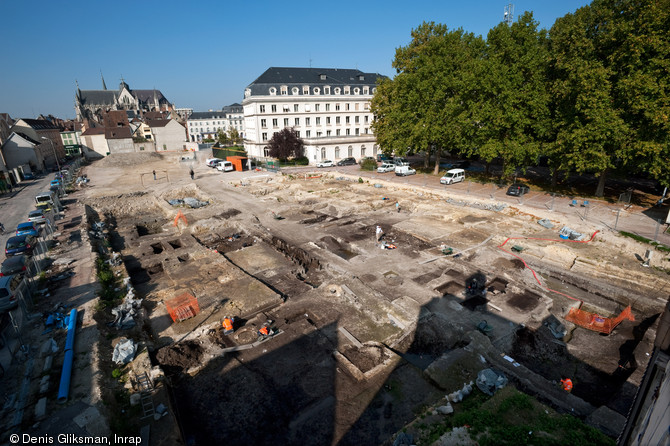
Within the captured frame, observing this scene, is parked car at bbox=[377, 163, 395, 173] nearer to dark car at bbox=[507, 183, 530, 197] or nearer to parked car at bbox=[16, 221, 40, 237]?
dark car at bbox=[507, 183, 530, 197]

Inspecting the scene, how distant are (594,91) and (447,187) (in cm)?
1509

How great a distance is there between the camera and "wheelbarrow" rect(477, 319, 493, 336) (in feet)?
42.3

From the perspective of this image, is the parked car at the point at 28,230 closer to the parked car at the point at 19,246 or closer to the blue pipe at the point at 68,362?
the parked car at the point at 19,246

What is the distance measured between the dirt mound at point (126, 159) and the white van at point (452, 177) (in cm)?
5894

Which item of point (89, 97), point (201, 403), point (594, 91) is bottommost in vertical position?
point (201, 403)

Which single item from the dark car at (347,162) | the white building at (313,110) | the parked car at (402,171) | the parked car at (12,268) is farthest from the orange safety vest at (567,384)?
the white building at (313,110)

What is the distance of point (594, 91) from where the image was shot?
23891 mm

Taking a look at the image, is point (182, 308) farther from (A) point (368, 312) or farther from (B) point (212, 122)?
(B) point (212, 122)

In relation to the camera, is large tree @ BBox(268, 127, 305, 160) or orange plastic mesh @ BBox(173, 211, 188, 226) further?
large tree @ BBox(268, 127, 305, 160)

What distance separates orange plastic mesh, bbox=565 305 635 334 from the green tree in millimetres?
18736

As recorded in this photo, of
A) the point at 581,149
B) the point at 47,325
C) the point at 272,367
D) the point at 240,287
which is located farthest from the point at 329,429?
the point at 581,149

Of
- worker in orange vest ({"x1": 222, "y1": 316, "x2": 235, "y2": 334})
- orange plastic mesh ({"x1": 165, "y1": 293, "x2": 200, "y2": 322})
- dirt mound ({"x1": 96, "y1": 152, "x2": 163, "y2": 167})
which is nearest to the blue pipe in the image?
orange plastic mesh ({"x1": 165, "y1": 293, "x2": 200, "y2": 322})

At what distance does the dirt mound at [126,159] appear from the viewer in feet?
204

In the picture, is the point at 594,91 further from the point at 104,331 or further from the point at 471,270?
the point at 104,331
